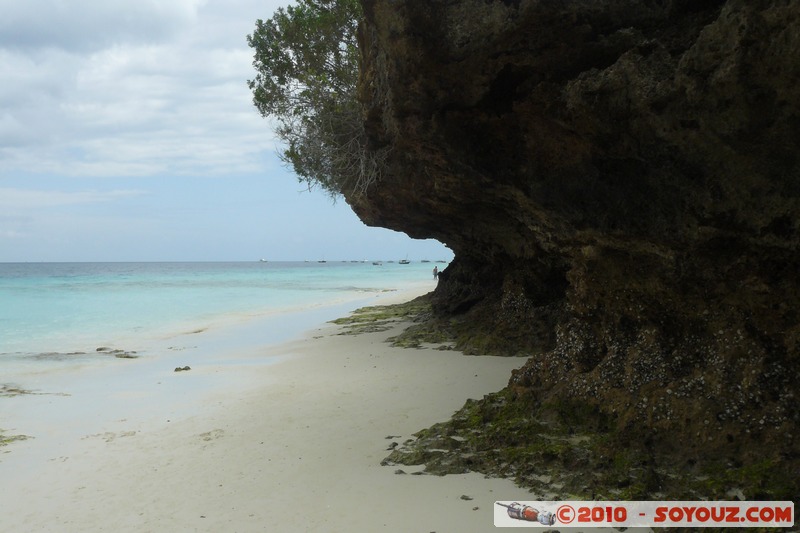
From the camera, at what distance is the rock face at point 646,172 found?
4.14 m

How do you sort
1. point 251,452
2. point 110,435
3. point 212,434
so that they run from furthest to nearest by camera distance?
point 110,435 → point 212,434 → point 251,452

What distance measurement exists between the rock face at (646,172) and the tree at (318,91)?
358cm

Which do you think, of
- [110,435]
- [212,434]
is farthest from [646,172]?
[110,435]

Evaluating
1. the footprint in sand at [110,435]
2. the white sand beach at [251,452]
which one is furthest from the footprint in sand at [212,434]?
the footprint in sand at [110,435]

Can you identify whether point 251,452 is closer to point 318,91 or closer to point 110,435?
point 110,435

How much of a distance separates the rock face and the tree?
3.58m

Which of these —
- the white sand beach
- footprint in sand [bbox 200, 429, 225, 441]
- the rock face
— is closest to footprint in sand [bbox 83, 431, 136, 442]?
the white sand beach

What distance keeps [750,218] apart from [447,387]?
16.1 feet

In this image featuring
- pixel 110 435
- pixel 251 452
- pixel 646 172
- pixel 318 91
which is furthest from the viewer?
pixel 318 91

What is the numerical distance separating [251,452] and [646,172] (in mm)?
4654

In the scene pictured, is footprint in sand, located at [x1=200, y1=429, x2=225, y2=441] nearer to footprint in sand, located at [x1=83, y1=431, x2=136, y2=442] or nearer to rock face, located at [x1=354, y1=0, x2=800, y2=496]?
footprint in sand, located at [x1=83, y1=431, x2=136, y2=442]

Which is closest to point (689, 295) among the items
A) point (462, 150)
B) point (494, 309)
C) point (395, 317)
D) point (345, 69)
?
point (462, 150)

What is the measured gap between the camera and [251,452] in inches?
248

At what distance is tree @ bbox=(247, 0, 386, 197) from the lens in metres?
10.5
